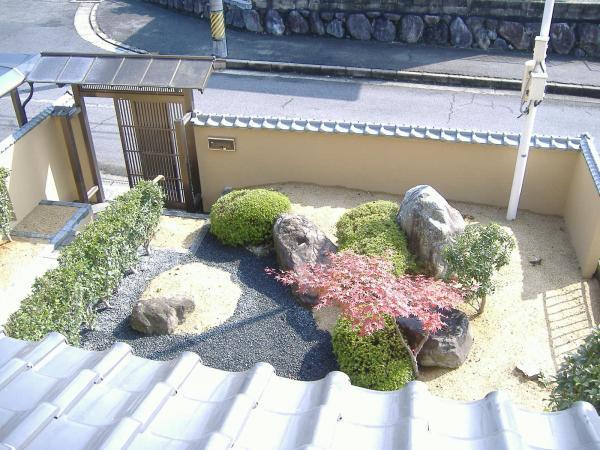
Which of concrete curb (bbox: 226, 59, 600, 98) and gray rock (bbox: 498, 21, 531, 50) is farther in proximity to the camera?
gray rock (bbox: 498, 21, 531, 50)

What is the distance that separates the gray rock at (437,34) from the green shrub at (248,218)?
1246cm

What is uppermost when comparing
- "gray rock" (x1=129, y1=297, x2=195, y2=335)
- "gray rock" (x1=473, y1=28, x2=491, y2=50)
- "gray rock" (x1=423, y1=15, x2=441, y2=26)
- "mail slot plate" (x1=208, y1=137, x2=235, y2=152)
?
"mail slot plate" (x1=208, y1=137, x2=235, y2=152)

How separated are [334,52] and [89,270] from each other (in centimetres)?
1375

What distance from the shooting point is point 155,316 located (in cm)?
841

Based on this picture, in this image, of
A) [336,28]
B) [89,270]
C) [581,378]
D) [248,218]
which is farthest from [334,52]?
[581,378]

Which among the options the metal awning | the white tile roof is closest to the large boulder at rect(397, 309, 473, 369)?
the white tile roof

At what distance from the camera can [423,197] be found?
9125 millimetres

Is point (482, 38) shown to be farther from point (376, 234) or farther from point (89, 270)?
point (89, 270)

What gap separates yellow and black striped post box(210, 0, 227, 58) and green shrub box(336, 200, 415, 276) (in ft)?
37.3

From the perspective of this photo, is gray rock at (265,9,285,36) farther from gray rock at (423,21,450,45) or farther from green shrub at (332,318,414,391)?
green shrub at (332,318,414,391)

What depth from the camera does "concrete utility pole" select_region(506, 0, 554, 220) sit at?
9672 mm

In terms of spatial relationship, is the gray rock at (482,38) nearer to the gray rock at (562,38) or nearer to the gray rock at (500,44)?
the gray rock at (500,44)

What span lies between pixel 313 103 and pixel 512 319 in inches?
388

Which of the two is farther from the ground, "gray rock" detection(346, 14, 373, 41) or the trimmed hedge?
the trimmed hedge
